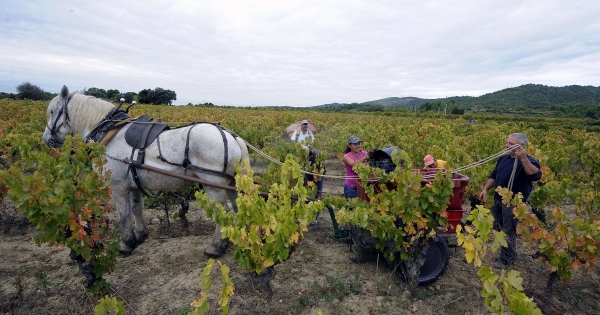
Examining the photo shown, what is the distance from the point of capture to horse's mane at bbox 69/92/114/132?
14.9 ft

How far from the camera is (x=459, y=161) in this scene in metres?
6.59

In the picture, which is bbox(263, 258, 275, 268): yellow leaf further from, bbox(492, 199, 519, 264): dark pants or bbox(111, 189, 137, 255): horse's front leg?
bbox(492, 199, 519, 264): dark pants

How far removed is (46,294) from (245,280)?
2156 mm

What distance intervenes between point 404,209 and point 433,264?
42.0 inches

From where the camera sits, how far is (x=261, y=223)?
116 inches

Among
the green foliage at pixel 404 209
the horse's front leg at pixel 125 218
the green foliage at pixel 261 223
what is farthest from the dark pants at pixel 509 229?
the horse's front leg at pixel 125 218

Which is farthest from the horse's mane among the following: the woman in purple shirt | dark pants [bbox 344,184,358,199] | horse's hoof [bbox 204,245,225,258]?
dark pants [bbox 344,184,358,199]

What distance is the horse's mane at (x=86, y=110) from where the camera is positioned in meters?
4.55

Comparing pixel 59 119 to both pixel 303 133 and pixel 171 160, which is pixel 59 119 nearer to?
pixel 171 160

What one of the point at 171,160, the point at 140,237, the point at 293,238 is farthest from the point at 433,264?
the point at 140,237

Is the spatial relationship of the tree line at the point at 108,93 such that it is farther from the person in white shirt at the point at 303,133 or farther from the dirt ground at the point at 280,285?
the dirt ground at the point at 280,285

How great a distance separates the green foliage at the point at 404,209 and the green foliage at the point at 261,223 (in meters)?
0.68

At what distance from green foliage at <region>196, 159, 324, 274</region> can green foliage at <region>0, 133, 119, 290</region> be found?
3.74ft

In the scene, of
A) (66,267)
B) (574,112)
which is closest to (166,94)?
(66,267)
